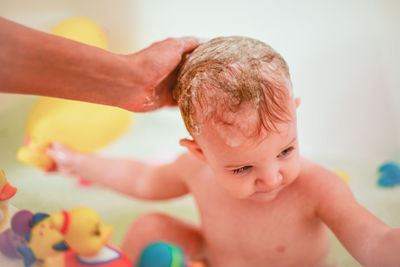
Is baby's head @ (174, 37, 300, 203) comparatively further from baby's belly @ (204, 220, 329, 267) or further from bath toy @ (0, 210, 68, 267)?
bath toy @ (0, 210, 68, 267)

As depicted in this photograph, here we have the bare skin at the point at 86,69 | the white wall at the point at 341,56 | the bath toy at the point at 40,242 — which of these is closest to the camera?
the bare skin at the point at 86,69

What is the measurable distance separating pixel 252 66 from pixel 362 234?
1.08 ft

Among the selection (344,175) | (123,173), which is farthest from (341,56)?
(123,173)

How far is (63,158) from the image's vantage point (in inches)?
45.0

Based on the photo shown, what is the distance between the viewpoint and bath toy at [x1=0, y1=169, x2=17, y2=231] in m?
0.67

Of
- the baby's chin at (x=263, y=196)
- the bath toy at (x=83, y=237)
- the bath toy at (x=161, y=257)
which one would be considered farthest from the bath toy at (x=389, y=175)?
the bath toy at (x=83, y=237)

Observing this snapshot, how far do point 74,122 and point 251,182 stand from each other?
672mm

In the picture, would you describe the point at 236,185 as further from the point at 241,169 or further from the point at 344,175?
the point at 344,175

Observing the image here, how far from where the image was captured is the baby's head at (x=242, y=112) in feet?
2.09

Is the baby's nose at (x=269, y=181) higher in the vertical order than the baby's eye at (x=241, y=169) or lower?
lower

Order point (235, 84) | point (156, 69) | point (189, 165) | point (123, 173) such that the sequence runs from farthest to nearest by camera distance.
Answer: point (123, 173), point (189, 165), point (156, 69), point (235, 84)

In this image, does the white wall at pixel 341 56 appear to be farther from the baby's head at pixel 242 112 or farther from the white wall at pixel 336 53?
the baby's head at pixel 242 112

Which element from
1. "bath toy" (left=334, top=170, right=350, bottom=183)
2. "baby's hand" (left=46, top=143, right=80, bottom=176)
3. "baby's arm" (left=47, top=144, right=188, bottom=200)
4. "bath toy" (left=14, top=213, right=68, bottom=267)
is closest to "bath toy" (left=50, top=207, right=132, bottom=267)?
"bath toy" (left=14, top=213, right=68, bottom=267)

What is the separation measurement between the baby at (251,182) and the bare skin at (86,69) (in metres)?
0.04
